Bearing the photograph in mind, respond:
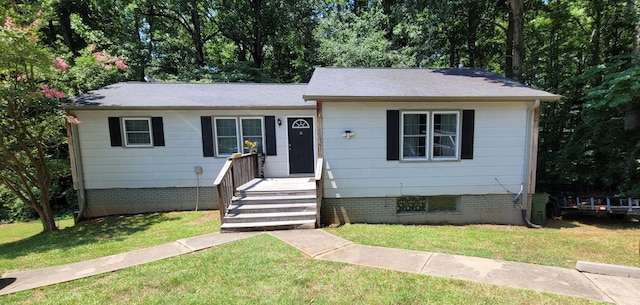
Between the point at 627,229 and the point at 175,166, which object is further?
the point at 175,166

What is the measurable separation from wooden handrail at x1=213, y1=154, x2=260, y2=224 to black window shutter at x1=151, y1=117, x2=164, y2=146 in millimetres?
2246

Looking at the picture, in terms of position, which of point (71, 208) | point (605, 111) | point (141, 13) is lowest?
point (71, 208)

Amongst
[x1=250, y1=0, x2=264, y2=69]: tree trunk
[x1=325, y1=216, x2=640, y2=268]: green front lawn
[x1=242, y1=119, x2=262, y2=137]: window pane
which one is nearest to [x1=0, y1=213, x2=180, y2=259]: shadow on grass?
[x1=242, y1=119, x2=262, y2=137]: window pane

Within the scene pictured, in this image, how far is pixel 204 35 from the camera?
18484mm

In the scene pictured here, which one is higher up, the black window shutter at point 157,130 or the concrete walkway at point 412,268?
the black window shutter at point 157,130

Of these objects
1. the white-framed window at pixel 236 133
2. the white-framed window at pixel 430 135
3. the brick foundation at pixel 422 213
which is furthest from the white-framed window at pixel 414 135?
the white-framed window at pixel 236 133

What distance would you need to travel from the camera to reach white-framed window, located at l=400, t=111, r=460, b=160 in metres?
6.67

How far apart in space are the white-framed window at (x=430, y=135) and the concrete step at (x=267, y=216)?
2790 millimetres

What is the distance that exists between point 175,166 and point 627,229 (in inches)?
486

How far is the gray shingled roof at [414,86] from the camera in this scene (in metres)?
6.29

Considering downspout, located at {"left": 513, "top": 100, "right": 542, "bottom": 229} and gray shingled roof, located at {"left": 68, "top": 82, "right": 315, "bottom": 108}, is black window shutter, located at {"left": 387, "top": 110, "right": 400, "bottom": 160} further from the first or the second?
downspout, located at {"left": 513, "top": 100, "right": 542, "bottom": 229}

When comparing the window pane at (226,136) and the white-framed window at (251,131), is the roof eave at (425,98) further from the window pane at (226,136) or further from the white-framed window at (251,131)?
the window pane at (226,136)

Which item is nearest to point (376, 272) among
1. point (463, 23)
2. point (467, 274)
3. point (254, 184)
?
point (467, 274)

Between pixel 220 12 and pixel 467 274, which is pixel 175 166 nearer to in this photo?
pixel 467 274
